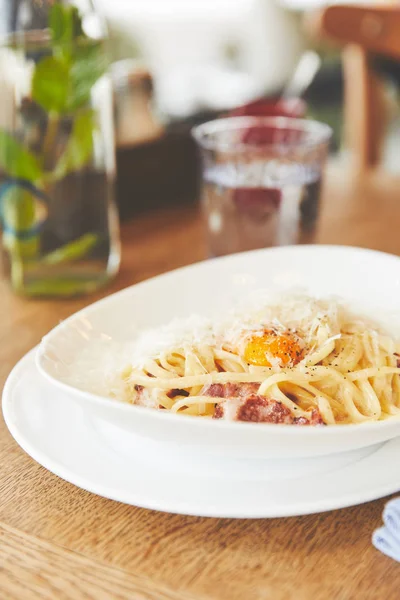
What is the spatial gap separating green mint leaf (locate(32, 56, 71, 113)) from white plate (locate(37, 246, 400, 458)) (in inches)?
14.7

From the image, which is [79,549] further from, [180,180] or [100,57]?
[180,180]

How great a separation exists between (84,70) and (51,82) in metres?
0.06

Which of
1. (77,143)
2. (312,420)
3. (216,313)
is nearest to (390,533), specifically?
(312,420)

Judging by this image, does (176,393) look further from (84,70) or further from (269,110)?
(269,110)

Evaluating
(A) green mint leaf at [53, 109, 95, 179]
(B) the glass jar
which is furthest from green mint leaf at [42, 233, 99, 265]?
(A) green mint leaf at [53, 109, 95, 179]

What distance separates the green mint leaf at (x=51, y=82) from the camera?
1.18 metres

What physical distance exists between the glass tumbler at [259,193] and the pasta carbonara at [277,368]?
427 mm

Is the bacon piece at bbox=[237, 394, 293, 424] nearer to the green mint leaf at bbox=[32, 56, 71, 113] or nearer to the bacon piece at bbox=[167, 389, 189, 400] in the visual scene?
the bacon piece at bbox=[167, 389, 189, 400]

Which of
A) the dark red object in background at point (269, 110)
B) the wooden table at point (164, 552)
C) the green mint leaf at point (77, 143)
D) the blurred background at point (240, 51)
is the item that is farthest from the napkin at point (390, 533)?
the blurred background at point (240, 51)

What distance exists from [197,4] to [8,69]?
6.38 metres

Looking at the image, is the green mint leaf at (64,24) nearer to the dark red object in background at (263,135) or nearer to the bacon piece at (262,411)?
the dark red object in background at (263,135)

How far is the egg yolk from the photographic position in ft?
2.68

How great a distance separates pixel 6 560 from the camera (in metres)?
0.66

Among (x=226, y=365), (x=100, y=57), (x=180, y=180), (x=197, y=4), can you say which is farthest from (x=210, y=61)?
(x=226, y=365)
